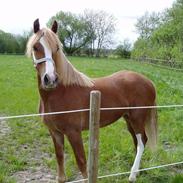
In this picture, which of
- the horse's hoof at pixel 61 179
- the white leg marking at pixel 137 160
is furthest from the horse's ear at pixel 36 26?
the white leg marking at pixel 137 160

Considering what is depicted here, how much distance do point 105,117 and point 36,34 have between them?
1.30 meters

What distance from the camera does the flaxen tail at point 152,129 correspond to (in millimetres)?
4117

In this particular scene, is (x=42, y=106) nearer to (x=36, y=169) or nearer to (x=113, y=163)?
(x=36, y=169)

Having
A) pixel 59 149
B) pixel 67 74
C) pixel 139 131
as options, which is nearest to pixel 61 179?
pixel 59 149

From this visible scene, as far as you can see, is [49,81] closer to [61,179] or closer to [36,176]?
[61,179]

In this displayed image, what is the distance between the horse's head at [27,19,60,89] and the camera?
121 inches

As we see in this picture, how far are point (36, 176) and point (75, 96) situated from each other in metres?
1.22

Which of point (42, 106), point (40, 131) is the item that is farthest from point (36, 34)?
point (40, 131)

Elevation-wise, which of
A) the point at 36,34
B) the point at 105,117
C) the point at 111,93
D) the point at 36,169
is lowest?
the point at 36,169

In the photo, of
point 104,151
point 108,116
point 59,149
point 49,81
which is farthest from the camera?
point 104,151

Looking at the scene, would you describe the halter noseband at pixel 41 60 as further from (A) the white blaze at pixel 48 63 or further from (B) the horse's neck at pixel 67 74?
(B) the horse's neck at pixel 67 74

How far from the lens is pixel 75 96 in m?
3.45

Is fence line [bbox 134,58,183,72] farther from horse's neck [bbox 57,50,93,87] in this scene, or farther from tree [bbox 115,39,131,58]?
horse's neck [bbox 57,50,93,87]

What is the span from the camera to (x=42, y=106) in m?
3.51
